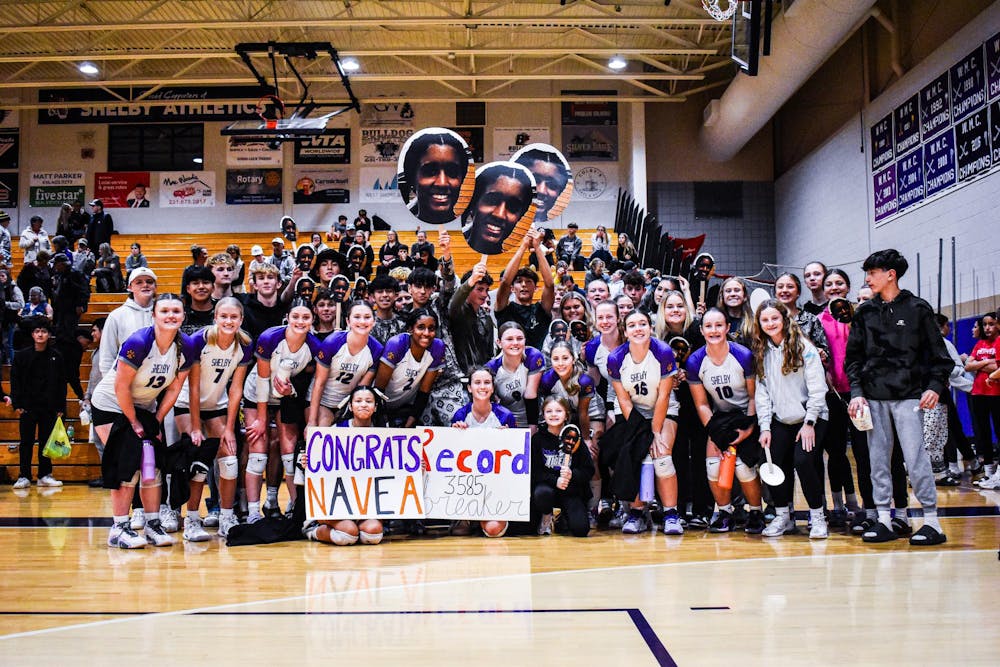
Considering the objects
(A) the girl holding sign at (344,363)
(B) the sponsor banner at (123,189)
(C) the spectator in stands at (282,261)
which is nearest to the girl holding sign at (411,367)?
(A) the girl holding sign at (344,363)

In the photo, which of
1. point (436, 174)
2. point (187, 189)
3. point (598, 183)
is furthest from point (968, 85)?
point (187, 189)

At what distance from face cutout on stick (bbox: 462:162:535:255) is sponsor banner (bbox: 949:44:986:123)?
801 cm

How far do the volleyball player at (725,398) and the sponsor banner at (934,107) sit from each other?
9702mm

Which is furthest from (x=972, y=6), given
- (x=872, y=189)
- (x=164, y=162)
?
(x=164, y=162)

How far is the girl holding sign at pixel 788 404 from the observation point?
535 centimetres

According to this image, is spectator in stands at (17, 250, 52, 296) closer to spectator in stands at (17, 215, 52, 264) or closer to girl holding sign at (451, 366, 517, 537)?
spectator in stands at (17, 215, 52, 264)

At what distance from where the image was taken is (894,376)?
16.7ft

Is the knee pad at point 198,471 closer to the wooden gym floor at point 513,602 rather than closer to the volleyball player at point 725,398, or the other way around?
the wooden gym floor at point 513,602

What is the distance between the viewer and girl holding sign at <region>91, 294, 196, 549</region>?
5.18m

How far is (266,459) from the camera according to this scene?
582 centimetres

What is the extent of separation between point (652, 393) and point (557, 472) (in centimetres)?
82

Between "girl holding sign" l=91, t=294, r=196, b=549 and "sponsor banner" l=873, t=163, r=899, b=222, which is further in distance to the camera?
"sponsor banner" l=873, t=163, r=899, b=222

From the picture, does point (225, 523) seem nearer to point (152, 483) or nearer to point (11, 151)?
point (152, 483)

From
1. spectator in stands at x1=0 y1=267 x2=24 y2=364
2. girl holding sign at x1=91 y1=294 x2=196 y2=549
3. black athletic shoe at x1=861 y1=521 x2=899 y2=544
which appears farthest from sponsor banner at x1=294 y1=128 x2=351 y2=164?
black athletic shoe at x1=861 y1=521 x2=899 y2=544
